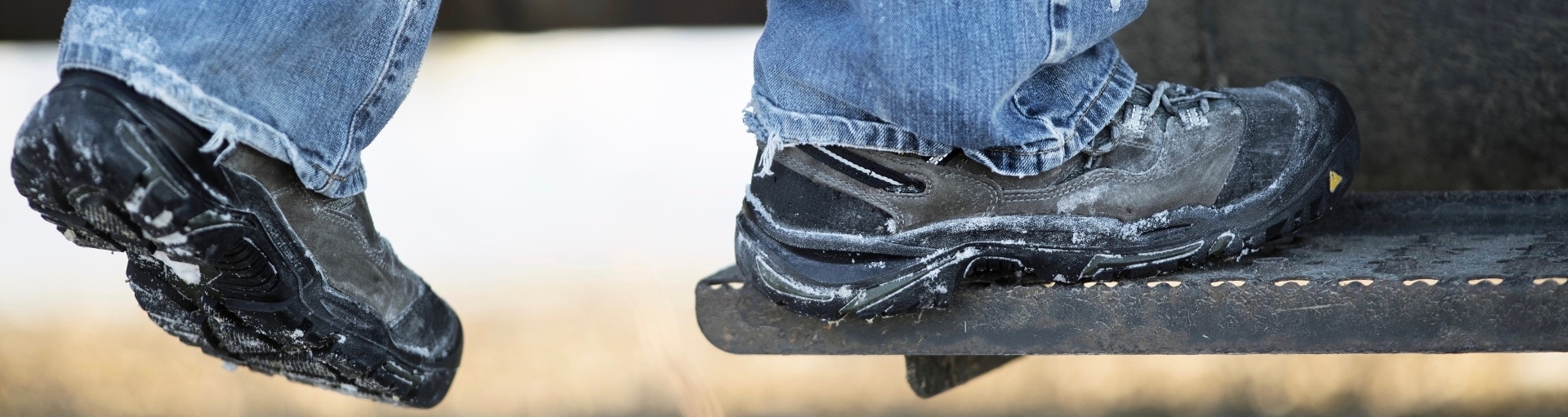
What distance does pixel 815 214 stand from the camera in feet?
3.68

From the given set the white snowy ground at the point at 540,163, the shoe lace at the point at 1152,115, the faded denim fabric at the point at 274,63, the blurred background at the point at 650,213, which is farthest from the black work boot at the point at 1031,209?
the white snowy ground at the point at 540,163

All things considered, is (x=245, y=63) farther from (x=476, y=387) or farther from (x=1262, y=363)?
(x=1262, y=363)

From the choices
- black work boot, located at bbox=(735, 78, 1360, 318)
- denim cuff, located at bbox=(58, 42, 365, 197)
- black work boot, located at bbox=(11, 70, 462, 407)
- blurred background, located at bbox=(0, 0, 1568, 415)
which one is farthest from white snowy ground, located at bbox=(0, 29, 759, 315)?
denim cuff, located at bbox=(58, 42, 365, 197)

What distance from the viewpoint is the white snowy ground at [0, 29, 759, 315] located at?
7.66ft

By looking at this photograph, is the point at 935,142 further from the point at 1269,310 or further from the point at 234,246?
the point at 234,246

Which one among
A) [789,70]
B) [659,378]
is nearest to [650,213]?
[659,378]

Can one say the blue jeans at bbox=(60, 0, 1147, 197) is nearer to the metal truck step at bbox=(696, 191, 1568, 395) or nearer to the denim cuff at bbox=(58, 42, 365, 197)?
the denim cuff at bbox=(58, 42, 365, 197)

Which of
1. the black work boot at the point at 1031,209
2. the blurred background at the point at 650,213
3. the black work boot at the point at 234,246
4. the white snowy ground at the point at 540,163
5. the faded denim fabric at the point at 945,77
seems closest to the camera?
the black work boot at the point at 234,246

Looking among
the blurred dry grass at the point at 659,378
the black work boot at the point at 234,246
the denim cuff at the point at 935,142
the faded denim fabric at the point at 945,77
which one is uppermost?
Result: the faded denim fabric at the point at 945,77

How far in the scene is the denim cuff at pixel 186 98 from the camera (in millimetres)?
908

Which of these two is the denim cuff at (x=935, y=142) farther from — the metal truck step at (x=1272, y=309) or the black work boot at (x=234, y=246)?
the black work boot at (x=234, y=246)

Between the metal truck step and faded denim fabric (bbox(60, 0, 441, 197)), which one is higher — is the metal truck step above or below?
below

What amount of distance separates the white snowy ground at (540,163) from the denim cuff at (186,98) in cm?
130

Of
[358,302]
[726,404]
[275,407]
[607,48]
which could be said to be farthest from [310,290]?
[607,48]
